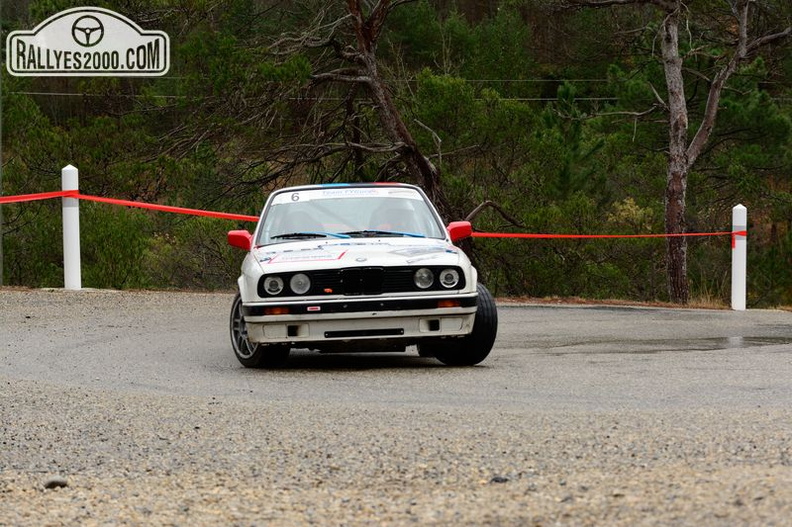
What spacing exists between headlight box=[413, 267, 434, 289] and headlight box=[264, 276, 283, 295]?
3.58ft

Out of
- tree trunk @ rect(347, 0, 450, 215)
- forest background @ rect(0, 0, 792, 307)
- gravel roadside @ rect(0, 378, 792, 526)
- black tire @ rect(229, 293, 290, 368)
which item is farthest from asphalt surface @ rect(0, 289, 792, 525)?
tree trunk @ rect(347, 0, 450, 215)

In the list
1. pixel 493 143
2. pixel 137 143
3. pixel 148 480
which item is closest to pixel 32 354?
pixel 148 480

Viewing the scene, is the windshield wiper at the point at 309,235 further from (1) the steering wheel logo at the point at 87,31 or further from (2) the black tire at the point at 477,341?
(1) the steering wheel logo at the point at 87,31

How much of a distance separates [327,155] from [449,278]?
599 inches

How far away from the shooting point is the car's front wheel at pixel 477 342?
1140cm

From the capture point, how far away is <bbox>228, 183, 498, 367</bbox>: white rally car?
10.9 m

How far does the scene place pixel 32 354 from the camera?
12688 millimetres

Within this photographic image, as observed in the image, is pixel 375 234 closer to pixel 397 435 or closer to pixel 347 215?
pixel 347 215

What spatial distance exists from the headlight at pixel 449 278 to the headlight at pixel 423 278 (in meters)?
0.09

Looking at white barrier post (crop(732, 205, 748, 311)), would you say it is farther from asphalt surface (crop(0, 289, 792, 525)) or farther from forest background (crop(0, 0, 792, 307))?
asphalt surface (crop(0, 289, 792, 525))

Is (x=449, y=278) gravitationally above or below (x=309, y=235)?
below

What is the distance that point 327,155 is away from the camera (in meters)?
26.1

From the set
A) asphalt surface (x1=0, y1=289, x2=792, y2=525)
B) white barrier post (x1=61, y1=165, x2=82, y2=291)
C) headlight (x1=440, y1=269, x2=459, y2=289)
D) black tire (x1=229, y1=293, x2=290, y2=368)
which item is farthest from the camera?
white barrier post (x1=61, y1=165, x2=82, y2=291)

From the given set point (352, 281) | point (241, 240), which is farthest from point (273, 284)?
point (241, 240)
